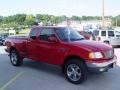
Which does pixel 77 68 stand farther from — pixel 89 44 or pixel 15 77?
pixel 15 77

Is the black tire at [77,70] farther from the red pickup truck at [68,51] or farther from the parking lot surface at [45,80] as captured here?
the parking lot surface at [45,80]

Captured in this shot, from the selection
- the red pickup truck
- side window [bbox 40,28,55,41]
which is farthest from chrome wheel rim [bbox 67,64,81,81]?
side window [bbox 40,28,55,41]

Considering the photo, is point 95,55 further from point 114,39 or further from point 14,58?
point 114,39

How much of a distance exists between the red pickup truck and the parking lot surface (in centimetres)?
42

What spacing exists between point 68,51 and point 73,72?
27.2 inches

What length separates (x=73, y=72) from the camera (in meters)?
7.47

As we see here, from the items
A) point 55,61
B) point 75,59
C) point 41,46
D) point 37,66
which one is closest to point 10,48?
point 37,66

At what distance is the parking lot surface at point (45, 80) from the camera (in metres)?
6.98

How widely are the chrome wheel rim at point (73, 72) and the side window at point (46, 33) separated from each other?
1.45 m

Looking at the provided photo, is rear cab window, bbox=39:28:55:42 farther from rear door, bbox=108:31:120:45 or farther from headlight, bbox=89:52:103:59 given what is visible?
rear door, bbox=108:31:120:45

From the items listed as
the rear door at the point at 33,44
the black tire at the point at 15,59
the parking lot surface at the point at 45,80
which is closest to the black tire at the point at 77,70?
the parking lot surface at the point at 45,80

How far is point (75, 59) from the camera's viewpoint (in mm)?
7398

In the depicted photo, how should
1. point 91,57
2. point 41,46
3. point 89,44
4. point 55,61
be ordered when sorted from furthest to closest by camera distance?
point 41,46 < point 55,61 < point 89,44 < point 91,57

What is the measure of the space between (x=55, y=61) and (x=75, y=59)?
95 cm
